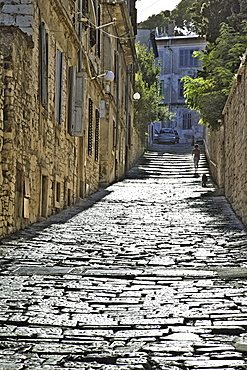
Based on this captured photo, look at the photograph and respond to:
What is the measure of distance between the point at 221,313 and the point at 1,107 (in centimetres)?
602

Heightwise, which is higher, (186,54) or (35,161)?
(186,54)

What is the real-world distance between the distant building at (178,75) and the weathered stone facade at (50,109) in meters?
37.3

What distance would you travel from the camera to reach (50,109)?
47.1 ft

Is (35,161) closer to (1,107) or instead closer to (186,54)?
(1,107)

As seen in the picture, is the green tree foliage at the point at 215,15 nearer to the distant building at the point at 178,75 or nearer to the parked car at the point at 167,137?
the parked car at the point at 167,137

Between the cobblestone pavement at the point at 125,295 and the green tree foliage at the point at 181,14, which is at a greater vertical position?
the green tree foliage at the point at 181,14

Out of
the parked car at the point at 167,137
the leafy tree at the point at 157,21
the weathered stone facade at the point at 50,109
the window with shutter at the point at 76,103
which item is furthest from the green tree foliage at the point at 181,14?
the window with shutter at the point at 76,103

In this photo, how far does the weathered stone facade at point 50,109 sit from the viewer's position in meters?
10.7

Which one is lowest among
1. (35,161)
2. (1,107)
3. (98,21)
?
(35,161)

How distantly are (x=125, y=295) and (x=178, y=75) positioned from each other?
58986mm

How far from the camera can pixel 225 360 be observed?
4062mm

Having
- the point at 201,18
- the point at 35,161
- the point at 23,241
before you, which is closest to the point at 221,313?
the point at 23,241

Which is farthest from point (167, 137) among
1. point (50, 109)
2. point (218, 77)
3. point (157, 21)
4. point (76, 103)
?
point (50, 109)

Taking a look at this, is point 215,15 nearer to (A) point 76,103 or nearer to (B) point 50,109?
(A) point 76,103
